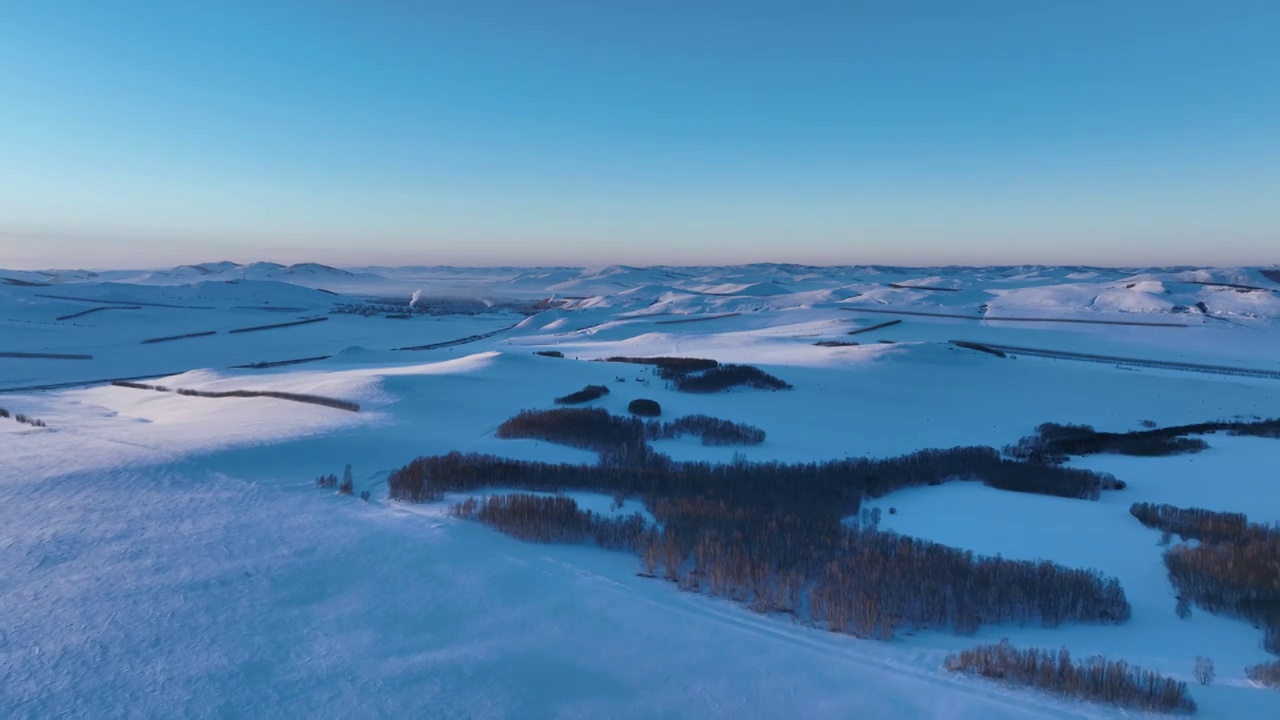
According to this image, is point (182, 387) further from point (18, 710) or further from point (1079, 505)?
point (1079, 505)

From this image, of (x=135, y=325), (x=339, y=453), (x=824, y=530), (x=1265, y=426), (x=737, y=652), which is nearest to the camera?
(x=737, y=652)

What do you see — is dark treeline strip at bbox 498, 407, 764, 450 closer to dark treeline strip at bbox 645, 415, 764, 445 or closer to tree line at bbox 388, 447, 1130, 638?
dark treeline strip at bbox 645, 415, 764, 445

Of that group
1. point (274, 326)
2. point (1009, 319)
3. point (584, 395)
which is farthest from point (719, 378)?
point (274, 326)

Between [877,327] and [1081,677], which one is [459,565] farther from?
[877,327]

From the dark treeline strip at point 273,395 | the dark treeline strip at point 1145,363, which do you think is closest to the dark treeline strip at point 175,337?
the dark treeline strip at point 273,395

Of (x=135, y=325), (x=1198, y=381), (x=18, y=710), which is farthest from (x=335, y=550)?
(x=135, y=325)

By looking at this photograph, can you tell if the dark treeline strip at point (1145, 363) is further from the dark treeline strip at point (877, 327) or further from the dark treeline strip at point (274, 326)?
the dark treeline strip at point (274, 326)
